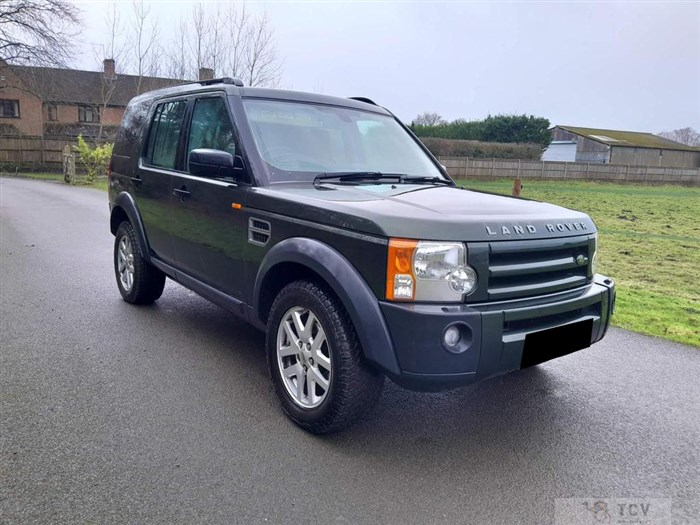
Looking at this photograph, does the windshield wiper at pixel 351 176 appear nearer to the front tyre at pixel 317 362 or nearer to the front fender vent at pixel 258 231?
the front fender vent at pixel 258 231

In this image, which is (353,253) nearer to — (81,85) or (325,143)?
(325,143)

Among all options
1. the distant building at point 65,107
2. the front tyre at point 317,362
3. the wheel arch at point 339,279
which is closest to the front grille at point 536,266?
the wheel arch at point 339,279

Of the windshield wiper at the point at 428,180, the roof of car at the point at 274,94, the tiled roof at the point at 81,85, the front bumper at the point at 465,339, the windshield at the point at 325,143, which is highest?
the tiled roof at the point at 81,85

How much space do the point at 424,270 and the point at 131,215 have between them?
150 inches

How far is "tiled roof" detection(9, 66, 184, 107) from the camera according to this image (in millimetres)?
33469

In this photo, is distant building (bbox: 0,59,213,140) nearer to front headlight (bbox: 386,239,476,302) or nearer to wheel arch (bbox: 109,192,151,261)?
wheel arch (bbox: 109,192,151,261)

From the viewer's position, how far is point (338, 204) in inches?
125

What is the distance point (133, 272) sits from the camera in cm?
577

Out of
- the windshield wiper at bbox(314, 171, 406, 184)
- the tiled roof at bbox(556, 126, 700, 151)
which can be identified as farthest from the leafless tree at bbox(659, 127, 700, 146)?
the windshield wiper at bbox(314, 171, 406, 184)

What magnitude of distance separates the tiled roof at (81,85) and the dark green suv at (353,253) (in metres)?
26.6

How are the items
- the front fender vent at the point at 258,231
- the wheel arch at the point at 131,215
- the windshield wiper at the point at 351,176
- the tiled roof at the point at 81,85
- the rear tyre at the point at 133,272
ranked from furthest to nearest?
the tiled roof at the point at 81,85, the rear tyre at the point at 133,272, the wheel arch at the point at 131,215, the windshield wiper at the point at 351,176, the front fender vent at the point at 258,231

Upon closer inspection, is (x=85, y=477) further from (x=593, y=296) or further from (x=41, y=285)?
(x=41, y=285)

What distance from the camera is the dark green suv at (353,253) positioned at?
9.29 feet

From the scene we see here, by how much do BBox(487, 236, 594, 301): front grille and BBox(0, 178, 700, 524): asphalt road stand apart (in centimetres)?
94
